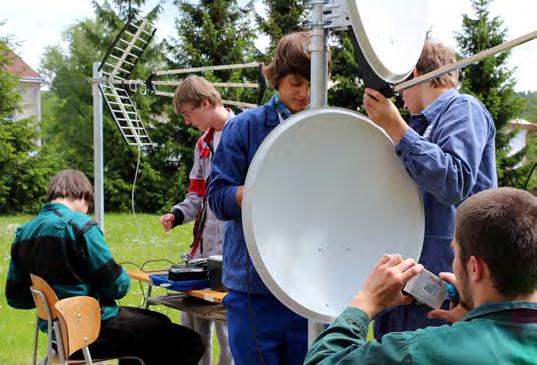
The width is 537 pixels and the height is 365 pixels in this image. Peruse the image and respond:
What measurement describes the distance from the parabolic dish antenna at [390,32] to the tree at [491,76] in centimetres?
1456

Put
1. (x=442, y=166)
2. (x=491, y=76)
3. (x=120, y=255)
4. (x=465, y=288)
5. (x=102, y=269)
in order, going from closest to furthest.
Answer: (x=465, y=288) < (x=442, y=166) < (x=102, y=269) < (x=120, y=255) < (x=491, y=76)

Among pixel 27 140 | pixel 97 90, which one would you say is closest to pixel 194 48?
pixel 27 140

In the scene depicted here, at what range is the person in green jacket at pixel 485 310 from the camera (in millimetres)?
1082

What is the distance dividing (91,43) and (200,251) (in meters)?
19.9

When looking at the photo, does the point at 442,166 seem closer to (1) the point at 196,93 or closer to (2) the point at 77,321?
(2) the point at 77,321

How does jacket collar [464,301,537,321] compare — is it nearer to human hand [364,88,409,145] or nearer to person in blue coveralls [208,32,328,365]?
human hand [364,88,409,145]

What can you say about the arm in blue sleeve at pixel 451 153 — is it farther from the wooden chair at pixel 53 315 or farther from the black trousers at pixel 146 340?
the black trousers at pixel 146 340

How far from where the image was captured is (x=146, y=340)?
315 centimetres

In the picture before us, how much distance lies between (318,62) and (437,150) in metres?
0.39

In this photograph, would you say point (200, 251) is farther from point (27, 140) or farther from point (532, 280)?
point (27, 140)

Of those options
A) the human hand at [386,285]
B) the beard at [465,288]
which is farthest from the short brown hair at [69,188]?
the beard at [465,288]

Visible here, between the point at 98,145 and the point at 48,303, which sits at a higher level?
the point at 98,145

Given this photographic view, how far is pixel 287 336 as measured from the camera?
76.9 inches

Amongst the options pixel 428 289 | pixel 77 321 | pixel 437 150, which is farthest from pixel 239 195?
pixel 77 321
